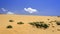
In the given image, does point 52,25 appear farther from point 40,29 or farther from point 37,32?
point 37,32

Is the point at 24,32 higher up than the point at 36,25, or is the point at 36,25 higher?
the point at 36,25

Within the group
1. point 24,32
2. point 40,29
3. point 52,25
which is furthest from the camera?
point 52,25

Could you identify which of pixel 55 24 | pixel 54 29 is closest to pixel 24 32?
pixel 54 29

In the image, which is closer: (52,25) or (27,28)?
(27,28)

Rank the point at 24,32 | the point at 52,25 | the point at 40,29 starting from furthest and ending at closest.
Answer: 1. the point at 52,25
2. the point at 40,29
3. the point at 24,32

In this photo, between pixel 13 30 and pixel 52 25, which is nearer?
pixel 13 30

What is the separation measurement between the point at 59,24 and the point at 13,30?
10002 mm

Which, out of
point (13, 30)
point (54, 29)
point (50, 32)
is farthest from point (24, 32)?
point (54, 29)

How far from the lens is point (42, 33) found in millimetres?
25203

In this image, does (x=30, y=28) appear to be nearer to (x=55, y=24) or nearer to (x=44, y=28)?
(x=44, y=28)

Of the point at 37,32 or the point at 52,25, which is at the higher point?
the point at 52,25

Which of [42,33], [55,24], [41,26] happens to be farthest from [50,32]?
[55,24]

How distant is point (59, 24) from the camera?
3139cm

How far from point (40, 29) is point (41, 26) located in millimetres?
1378
